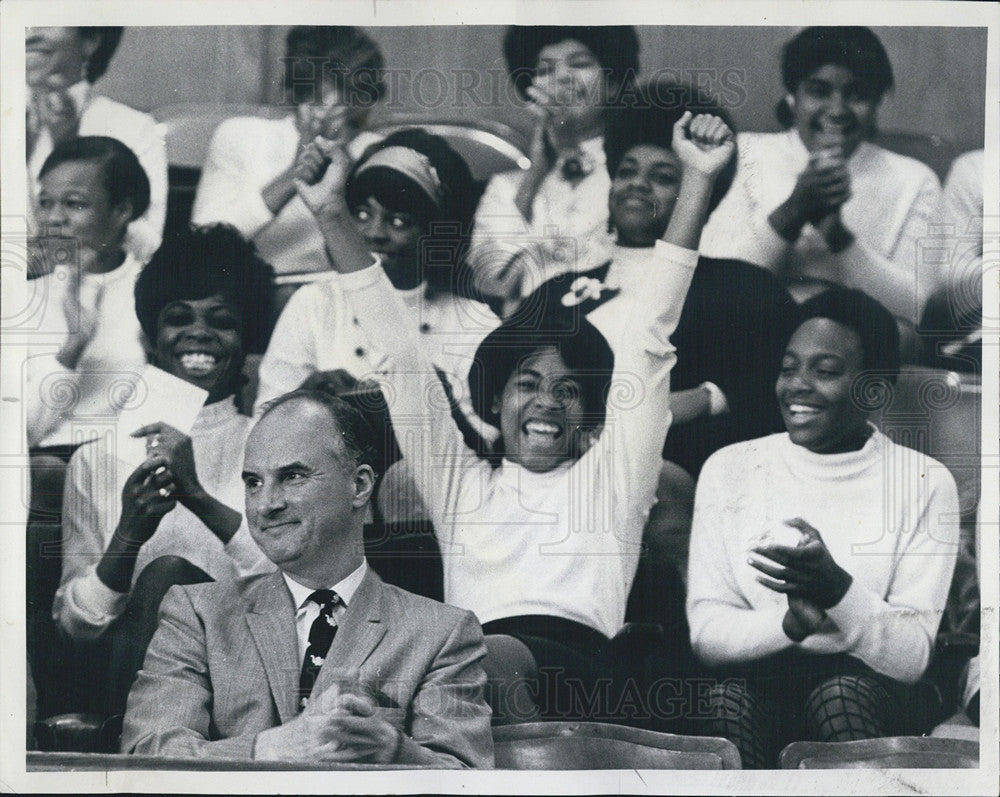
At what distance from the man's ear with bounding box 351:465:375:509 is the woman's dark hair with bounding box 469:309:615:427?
0.30 m

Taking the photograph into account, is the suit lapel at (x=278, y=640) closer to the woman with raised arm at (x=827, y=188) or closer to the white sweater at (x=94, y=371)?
the white sweater at (x=94, y=371)

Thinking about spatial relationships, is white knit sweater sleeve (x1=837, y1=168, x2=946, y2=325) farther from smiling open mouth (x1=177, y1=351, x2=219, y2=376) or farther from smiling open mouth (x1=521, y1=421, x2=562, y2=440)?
smiling open mouth (x1=177, y1=351, x2=219, y2=376)

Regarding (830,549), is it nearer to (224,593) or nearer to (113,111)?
(224,593)

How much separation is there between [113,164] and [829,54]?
1.76 meters

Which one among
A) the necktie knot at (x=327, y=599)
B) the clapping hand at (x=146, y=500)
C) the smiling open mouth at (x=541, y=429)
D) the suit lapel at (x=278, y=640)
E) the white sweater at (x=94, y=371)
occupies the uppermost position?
the white sweater at (x=94, y=371)

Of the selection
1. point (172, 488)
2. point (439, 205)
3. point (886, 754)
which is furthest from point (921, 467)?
point (172, 488)

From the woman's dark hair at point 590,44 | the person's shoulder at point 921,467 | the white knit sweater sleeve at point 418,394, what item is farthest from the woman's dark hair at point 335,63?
the person's shoulder at point 921,467

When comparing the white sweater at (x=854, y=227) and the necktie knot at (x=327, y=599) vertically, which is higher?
the white sweater at (x=854, y=227)

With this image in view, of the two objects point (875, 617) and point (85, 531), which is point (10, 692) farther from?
point (875, 617)

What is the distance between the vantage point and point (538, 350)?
8.50 ft

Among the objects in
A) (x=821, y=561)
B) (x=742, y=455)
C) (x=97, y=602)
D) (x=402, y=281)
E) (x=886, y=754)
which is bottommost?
(x=886, y=754)

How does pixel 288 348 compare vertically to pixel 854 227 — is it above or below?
below

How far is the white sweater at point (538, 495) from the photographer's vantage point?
8.48ft

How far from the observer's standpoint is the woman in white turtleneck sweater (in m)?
2.58
